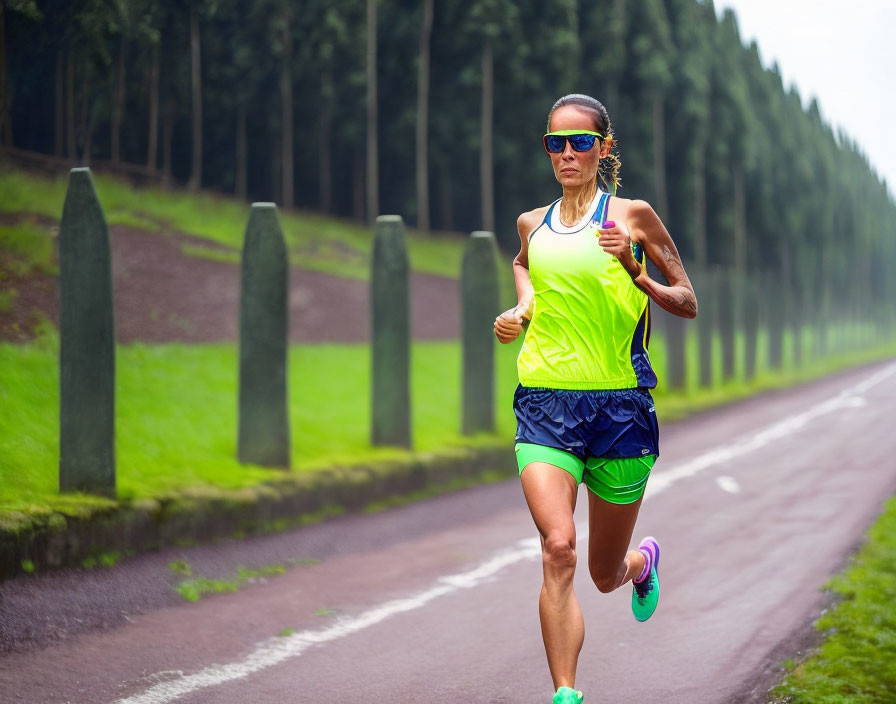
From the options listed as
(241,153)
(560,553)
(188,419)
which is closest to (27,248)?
(188,419)

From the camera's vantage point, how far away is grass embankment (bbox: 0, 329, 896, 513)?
28.2 feet

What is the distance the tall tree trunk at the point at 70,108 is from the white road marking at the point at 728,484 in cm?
623

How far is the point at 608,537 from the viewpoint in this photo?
5.42 m

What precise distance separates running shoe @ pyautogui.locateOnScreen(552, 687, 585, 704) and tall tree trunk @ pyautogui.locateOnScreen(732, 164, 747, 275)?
51.1 meters

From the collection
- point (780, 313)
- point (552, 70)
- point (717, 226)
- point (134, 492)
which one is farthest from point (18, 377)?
point (717, 226)

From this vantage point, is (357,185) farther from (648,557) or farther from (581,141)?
(581,141)

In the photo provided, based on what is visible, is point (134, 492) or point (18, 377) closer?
point (134, 492)

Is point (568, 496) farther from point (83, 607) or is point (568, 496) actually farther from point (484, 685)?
point (83, 607)

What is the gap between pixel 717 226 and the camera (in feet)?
180

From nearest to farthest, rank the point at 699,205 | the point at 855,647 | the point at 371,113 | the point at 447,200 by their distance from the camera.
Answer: the point at 855,647 → the point at 371,113 → the point at 447,200 → the point at 699,205

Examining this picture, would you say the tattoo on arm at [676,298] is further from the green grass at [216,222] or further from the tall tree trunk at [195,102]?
the tall tree trunk at [195,102]

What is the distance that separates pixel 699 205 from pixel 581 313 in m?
47.2

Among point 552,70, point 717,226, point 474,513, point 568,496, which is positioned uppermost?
point 552,70

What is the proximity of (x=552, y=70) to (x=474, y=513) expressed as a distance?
111 feet
